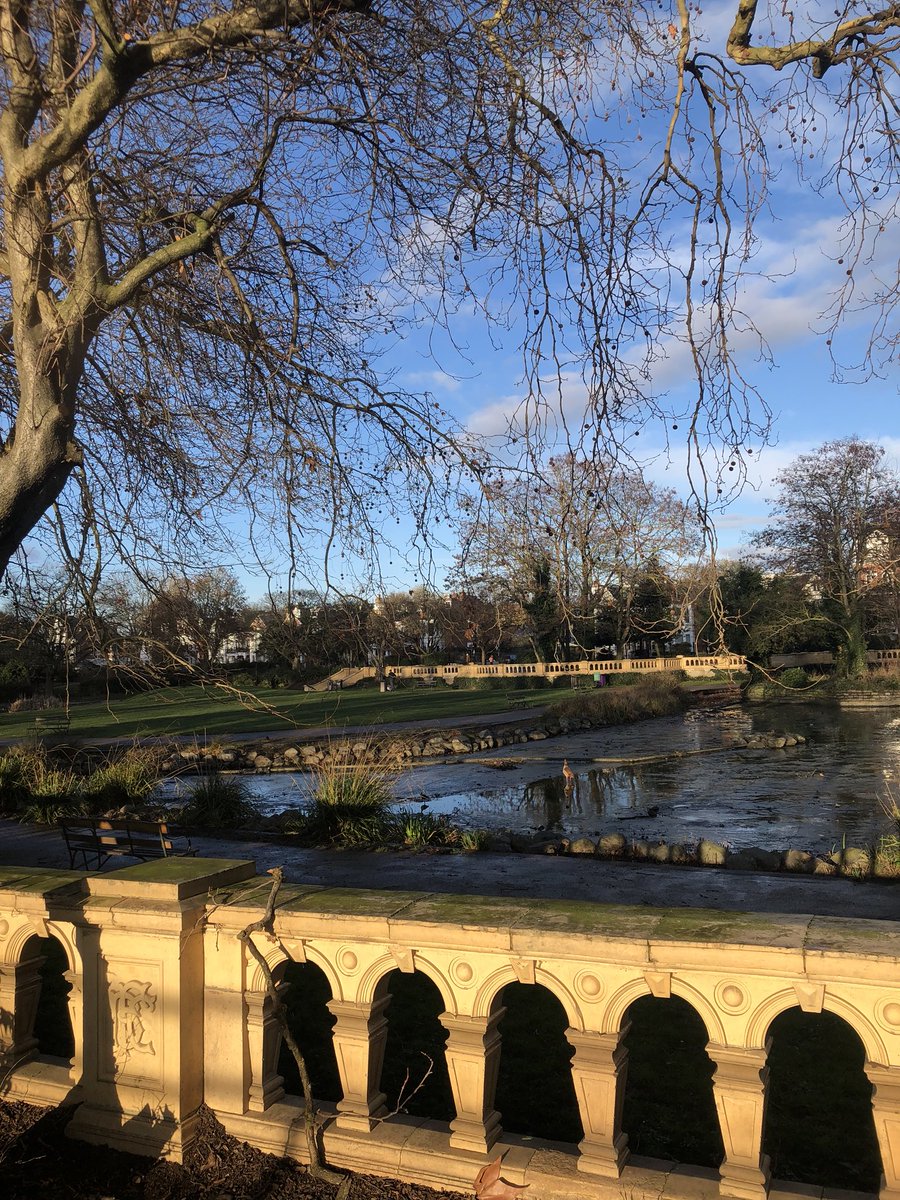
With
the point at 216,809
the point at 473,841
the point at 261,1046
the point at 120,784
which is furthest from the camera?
the point at 120,784

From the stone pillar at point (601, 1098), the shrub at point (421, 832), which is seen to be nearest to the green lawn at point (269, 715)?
the shrub at point (421, 832)

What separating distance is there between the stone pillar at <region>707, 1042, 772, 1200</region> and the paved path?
5.17 metres

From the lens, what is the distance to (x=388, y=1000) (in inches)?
126

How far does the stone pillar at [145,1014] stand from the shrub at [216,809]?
Result: 10.2 m

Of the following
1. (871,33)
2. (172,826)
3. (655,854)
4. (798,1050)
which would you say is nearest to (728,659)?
(871,33)

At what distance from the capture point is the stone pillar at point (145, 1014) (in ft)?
10.6

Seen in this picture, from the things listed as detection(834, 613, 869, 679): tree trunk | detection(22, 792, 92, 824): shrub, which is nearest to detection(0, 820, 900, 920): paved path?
detection(22, 792, 92, 824): shrub

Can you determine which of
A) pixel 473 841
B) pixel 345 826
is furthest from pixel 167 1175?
pixel 345 826

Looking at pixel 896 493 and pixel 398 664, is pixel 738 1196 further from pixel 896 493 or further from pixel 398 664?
pixel 896 493

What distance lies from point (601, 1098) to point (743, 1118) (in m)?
0.42

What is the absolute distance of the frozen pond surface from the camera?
13555 mm

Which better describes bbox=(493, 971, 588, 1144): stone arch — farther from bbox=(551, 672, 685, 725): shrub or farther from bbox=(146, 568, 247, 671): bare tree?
bbox=(551, 672, 685, 725): shrub

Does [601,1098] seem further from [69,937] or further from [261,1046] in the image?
[69,937]

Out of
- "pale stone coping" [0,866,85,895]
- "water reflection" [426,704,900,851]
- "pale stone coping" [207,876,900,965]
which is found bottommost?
"water reflection" [426,704,900,851]
